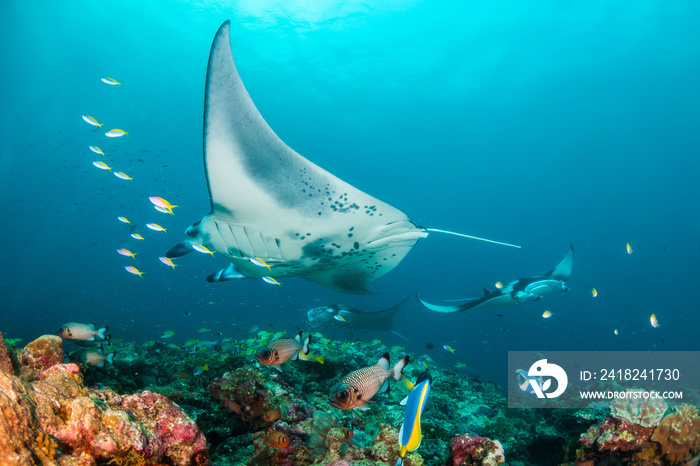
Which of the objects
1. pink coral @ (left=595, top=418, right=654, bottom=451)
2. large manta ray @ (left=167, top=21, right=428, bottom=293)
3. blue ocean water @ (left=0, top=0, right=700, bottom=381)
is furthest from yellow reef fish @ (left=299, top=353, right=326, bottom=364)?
blue ocean water @ (left=0, top=0, right=700, bottom=381)

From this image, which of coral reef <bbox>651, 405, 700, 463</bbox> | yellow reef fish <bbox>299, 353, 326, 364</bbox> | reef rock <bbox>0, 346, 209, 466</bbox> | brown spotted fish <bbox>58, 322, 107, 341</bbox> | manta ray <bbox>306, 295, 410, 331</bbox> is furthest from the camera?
manta ray <bbox>306, 295, 410, 331</bbox>

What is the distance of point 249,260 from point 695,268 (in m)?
87.1

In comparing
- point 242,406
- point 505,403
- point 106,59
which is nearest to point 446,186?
point 106,59

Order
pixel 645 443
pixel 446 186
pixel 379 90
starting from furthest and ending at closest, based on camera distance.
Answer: pixel 446 186 < pixel 379 90 < pixel 645 443

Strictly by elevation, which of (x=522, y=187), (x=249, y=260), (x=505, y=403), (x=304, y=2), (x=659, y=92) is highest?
(x=522, y=187)

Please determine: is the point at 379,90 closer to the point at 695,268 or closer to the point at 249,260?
the point at 249,260

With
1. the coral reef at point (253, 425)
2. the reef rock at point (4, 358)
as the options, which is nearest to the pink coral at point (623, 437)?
the coral reef at point (253, 425)

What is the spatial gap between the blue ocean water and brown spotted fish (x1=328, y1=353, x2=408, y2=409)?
6.59 metres

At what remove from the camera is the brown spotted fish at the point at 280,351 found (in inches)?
105

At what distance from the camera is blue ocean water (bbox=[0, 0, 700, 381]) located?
22719 millimetres

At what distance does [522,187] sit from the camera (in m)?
52.5

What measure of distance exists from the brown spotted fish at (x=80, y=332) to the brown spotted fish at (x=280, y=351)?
2.82 metres

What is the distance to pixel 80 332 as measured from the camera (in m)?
3.93

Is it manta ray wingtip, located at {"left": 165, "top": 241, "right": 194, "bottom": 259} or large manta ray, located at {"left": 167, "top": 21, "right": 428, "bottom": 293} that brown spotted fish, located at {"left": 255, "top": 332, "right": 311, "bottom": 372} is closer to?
large manta ray, located at {"left": 167, "top": 21, "right": 428, "bottom": 293}
